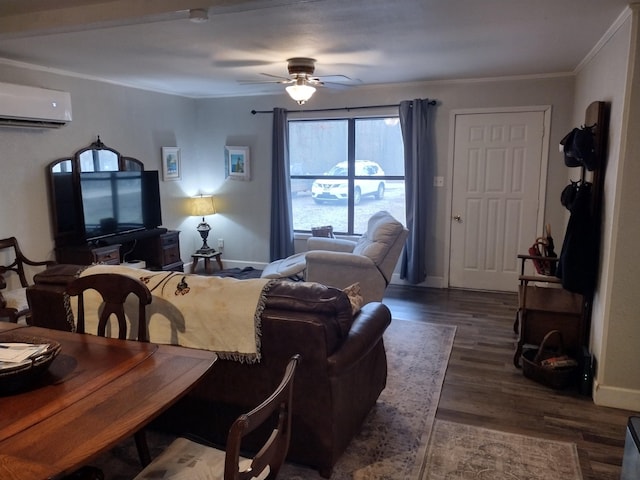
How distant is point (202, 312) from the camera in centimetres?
221

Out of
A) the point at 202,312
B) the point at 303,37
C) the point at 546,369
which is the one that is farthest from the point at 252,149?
the point at 546,369

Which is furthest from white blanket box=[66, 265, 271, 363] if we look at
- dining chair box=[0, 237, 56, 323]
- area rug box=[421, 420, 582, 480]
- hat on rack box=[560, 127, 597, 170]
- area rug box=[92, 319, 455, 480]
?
hat on rack box=[560, 127, 597, 170]

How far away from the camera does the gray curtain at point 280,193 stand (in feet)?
19.5

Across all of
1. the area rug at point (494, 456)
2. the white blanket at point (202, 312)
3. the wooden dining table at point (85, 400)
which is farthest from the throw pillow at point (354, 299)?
the wooden dining table at point (85, 400)

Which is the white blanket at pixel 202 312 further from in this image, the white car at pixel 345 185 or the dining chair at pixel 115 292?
the white car at pixel 345 185

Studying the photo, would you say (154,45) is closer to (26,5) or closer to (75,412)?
(26,5)

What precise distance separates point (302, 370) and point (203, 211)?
453cm

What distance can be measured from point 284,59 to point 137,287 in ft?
8.88

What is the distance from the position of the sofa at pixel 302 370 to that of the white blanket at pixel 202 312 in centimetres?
7

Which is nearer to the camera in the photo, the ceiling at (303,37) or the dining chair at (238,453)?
the dining chair at (238,453)

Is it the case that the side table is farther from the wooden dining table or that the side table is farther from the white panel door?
the wooden dining table

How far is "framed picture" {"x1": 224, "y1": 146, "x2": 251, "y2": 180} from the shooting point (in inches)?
247

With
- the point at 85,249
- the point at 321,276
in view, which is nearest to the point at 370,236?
the point at 321,276

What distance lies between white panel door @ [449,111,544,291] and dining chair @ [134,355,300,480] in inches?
170
